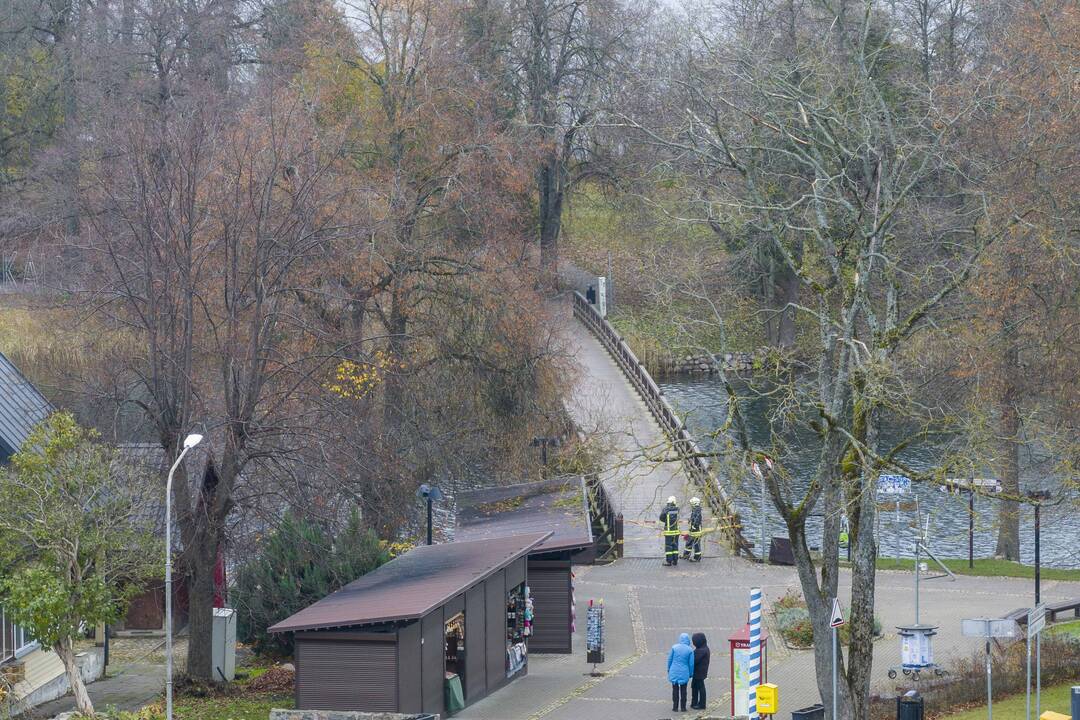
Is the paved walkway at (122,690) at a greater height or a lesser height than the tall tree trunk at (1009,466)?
A: lesser

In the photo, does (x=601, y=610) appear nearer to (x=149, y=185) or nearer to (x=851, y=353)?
(x=851, y=353)

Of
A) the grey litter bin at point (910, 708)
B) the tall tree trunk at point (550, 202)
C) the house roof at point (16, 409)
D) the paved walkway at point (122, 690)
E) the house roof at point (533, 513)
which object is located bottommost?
the paved walkway at point (122, 690)

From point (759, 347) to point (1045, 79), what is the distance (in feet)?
108

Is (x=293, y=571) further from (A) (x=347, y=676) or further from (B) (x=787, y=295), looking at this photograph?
(B) (x=787, y=295)

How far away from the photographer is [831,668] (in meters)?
20.4

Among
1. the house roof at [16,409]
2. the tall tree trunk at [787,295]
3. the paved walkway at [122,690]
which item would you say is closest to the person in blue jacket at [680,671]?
the paved walkway at [122,690]

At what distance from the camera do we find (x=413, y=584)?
23.6 m

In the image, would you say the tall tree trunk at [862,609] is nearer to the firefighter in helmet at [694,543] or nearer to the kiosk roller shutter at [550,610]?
the kiosk roller shutter at [550,610]

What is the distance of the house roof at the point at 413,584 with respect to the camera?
827 inches

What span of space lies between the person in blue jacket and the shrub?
7516mm

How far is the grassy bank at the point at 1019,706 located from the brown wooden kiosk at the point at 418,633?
25.2 feet

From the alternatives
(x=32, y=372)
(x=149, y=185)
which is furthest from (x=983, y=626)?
(x=32, y=372)

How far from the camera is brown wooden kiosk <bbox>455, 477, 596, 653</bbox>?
27.5 metres

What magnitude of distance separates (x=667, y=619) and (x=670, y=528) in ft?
14.3
